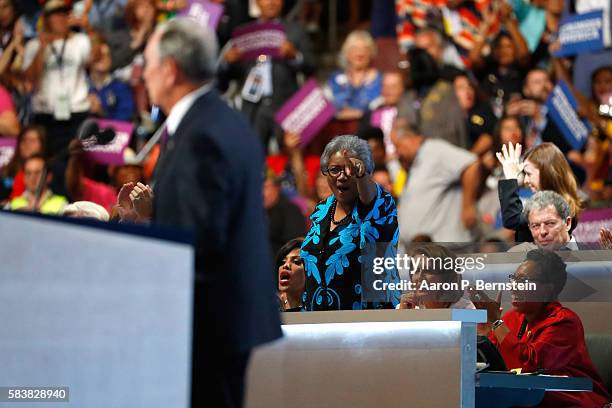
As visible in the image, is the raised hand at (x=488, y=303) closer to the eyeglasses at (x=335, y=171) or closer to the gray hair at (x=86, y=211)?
the eyeglasses at (x=335, y=171)

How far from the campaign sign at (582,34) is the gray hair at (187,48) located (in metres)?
6.44

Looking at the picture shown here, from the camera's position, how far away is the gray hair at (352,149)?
5.47m

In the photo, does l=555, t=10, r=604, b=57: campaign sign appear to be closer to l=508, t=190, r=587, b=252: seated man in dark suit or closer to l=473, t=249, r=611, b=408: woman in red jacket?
l=508, t=190, r=587, b=252: seated man in dark suit

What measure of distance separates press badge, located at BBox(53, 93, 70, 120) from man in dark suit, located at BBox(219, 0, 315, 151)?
5.05 feet

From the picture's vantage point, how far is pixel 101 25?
12.1 meters

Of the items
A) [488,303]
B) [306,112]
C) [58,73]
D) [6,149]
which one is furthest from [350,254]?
[58,73]

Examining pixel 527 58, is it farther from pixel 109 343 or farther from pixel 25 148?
pixel 109 343

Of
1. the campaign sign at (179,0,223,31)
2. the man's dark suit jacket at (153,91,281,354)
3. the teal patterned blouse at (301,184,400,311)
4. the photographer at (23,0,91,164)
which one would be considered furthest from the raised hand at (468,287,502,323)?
the photographer at (23,0,91,164)

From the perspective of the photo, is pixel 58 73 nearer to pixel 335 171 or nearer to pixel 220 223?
pixel 335 171

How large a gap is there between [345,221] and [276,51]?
560 centimetres

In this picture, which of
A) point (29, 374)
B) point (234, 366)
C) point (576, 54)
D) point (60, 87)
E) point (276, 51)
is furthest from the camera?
point (60, 87)

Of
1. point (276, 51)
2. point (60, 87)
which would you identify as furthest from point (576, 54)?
point (60, 87)

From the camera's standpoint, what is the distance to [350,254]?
552cm

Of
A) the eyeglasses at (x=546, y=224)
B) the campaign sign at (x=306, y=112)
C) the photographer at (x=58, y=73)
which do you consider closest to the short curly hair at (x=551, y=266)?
the eyeglasses at (x=546, y=224)
